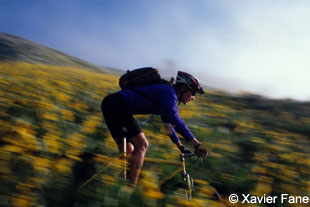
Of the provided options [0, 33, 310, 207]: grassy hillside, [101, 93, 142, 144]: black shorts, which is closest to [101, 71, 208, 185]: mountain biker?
[101, 93, 142, 144]: black shorts

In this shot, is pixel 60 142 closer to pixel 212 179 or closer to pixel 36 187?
pixel 36 187

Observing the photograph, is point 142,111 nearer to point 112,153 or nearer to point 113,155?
point 113,155

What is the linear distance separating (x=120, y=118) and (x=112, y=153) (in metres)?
1.23

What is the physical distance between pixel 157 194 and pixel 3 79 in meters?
5.22

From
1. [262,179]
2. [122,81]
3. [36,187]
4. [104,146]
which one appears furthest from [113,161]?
[262,179]

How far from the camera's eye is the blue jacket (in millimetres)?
3512

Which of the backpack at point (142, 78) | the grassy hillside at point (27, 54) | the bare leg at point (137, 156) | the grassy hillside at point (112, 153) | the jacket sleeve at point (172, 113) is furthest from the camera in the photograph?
the grassy hillside at point (27, 54)

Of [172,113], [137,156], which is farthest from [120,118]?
[172,113]

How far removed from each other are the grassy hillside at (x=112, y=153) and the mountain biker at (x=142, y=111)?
432mm

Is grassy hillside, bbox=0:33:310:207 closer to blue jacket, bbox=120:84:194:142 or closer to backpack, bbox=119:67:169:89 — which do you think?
blue jacket, bbox=120:84:194:142

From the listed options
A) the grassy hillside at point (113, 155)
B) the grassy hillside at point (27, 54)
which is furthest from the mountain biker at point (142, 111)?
the grassy hillside at point (27, 54)

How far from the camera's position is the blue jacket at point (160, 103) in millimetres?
3512

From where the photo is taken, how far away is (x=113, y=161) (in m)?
3.24

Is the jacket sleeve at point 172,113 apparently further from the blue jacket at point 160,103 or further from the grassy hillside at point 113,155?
the grassy hillside at point 113,155
